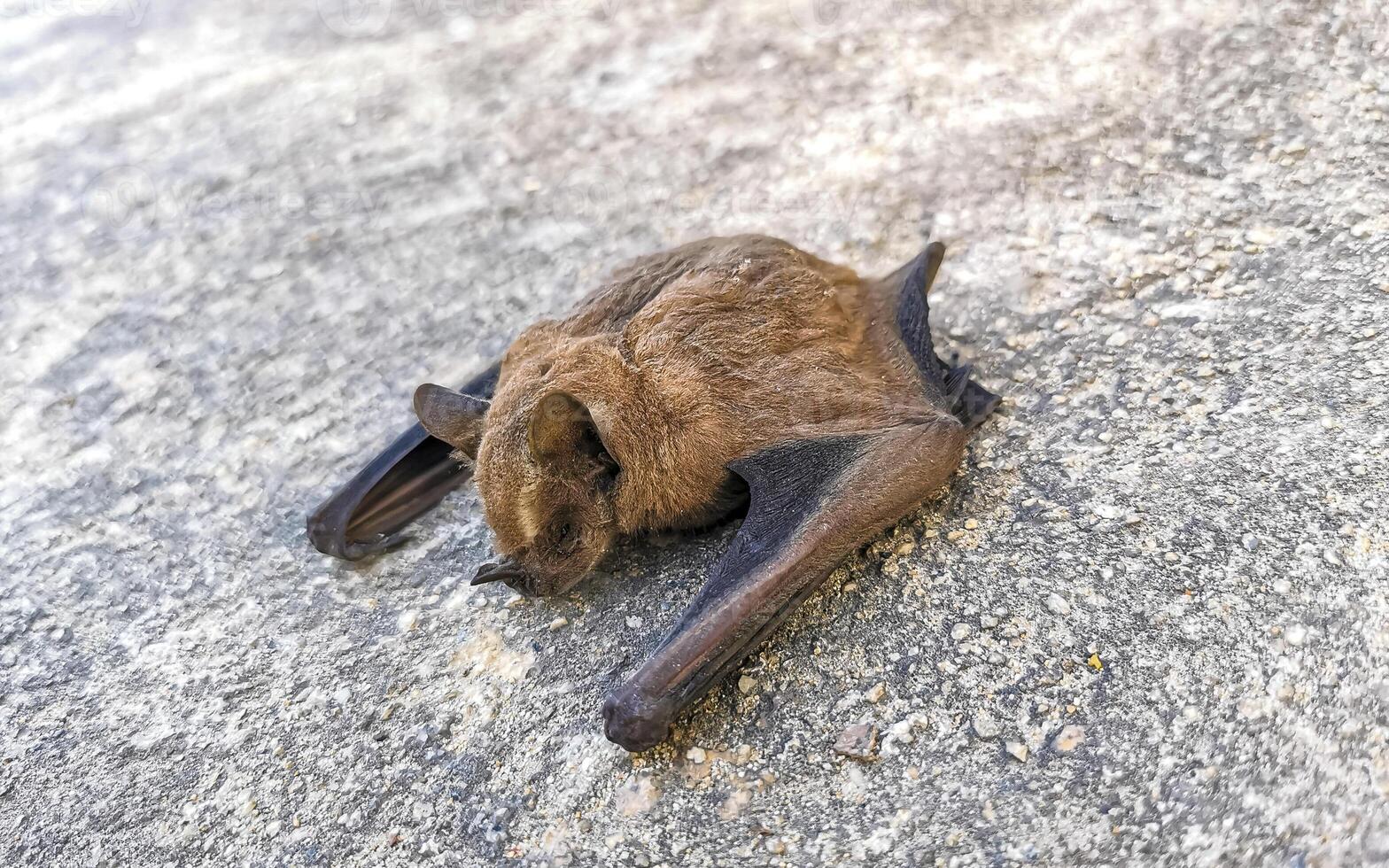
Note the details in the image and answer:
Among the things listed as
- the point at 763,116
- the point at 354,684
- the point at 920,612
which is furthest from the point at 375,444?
the point at 763,116

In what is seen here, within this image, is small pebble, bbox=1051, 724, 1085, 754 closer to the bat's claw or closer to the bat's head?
the bat's head

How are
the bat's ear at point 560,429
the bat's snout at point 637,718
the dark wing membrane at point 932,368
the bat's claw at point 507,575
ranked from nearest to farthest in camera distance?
the bat's snout at point 637,718
the bat's ear at point 560,429
the bat's claw at point 507,575
the dark wing membrane at point 932,368

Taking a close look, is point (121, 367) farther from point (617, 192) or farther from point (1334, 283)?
point (1334, 283)

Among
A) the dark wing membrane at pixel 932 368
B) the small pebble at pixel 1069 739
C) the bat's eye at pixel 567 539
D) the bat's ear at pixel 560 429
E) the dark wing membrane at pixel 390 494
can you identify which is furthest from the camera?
the dark wing membrane at pixel 390 494

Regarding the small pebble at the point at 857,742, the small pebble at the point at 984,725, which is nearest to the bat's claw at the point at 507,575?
the small pebble at the point at 857,742

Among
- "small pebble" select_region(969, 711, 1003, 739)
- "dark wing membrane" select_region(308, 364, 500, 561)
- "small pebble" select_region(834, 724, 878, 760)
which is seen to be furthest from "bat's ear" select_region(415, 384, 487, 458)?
"small pebble" select_region(969, 711, 1003, 739)

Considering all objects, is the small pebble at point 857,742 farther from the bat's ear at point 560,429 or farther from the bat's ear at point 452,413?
the bat's ear at point 452,413

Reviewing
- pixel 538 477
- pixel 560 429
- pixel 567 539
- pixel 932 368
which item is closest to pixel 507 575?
pixel 567 539

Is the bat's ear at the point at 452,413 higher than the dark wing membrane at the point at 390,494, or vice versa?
the bat's ear at the point at 452,413
